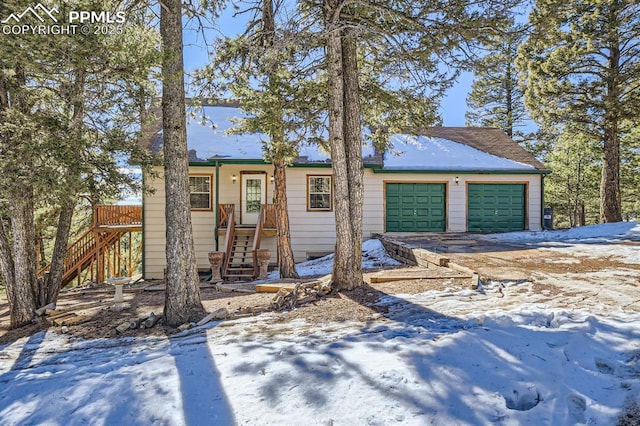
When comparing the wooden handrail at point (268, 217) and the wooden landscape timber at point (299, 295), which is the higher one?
the wooden handrail at point (268, 217)

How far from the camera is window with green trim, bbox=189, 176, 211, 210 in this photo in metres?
11.2

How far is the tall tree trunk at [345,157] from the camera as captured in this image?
17.7 ft

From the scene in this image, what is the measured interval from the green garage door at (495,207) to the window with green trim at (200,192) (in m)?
8.49

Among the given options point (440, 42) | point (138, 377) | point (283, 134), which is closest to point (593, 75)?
point (440, 42)

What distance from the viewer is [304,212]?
450 inches

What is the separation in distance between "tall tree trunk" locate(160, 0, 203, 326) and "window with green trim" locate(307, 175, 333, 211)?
671 cm

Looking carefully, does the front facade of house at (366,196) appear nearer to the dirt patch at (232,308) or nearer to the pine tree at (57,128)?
the dirt patch at (232,308)

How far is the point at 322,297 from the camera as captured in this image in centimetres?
529

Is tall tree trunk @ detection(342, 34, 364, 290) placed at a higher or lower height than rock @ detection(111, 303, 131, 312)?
higher

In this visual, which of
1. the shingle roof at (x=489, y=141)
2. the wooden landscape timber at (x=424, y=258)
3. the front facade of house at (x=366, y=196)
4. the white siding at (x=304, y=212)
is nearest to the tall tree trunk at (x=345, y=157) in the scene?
the wooden landscape timber at (x=424, y=258)

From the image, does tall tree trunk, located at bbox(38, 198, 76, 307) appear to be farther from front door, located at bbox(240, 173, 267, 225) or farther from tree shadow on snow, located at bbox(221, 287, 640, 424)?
front door, located at bbox(240, 173, 267, 225)

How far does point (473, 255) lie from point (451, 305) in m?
3.68

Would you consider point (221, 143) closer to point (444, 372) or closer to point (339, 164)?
point (339, 164)

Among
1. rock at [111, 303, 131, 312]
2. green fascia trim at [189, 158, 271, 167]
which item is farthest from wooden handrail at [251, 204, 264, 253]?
rock at [111, 303, 131, 312]
